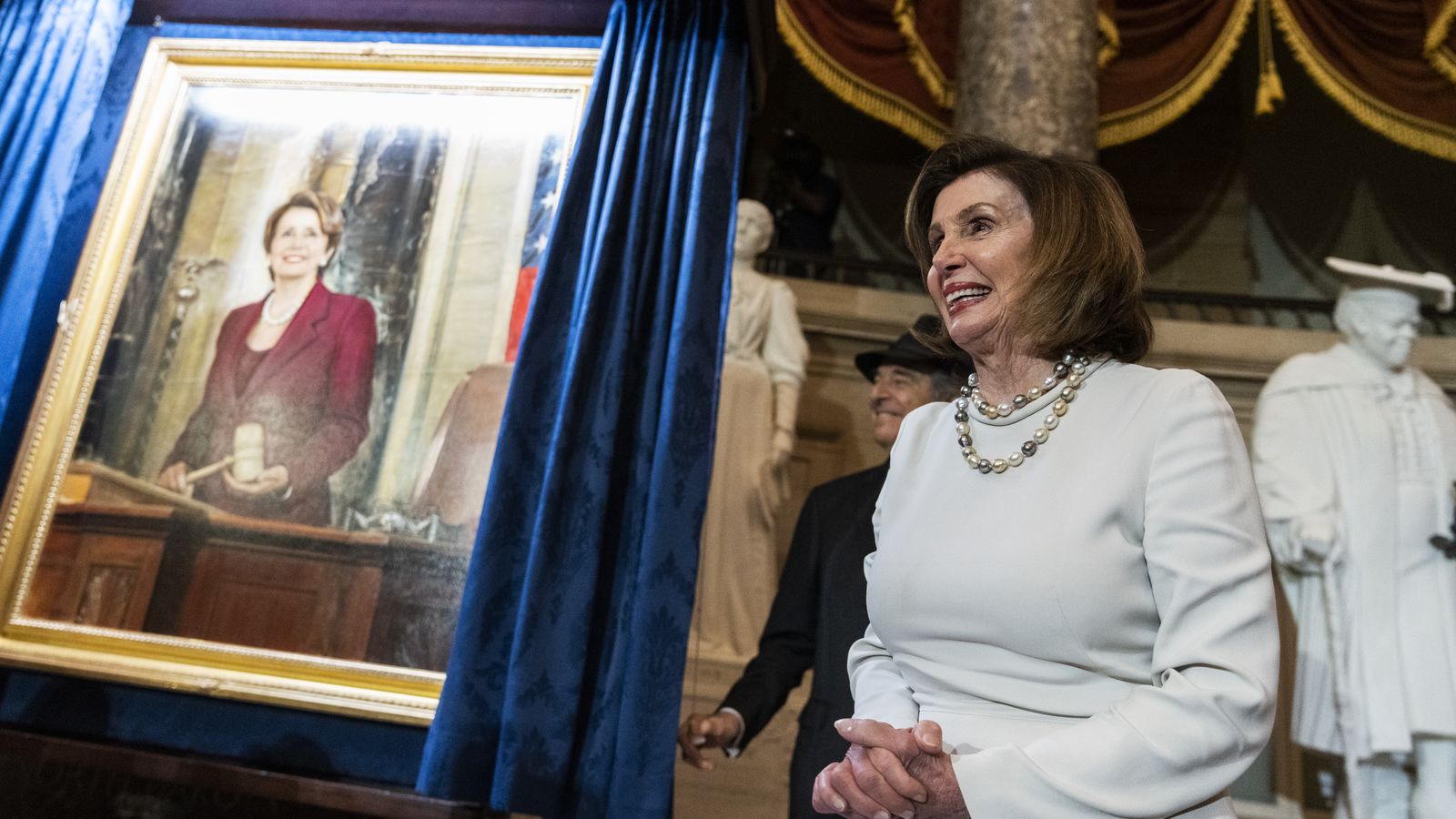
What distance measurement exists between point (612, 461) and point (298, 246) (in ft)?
3.66

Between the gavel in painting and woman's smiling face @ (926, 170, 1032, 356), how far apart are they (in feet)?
6.05

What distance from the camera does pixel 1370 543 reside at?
378 cm

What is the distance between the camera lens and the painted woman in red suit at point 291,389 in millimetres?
2504

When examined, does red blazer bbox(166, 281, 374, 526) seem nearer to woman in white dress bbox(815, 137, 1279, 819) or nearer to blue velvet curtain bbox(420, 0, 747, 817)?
blue velvet curtain bbox(420, 0, 747, 817)

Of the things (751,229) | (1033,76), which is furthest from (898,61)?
(1033,76)

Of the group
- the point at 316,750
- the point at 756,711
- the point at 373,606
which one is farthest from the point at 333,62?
the point at 756,711

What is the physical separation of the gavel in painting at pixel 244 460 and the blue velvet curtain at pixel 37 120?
50 cm

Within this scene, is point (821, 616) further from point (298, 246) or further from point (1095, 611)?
point (298, 246)

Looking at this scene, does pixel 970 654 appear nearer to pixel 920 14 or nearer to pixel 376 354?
pixel 376 354

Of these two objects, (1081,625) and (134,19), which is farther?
(134,19)

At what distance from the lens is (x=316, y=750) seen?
2.26 metres

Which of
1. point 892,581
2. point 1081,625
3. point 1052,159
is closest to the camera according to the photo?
point 1081,625

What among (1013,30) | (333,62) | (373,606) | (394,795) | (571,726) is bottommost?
(394,795)

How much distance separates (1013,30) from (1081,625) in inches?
127
